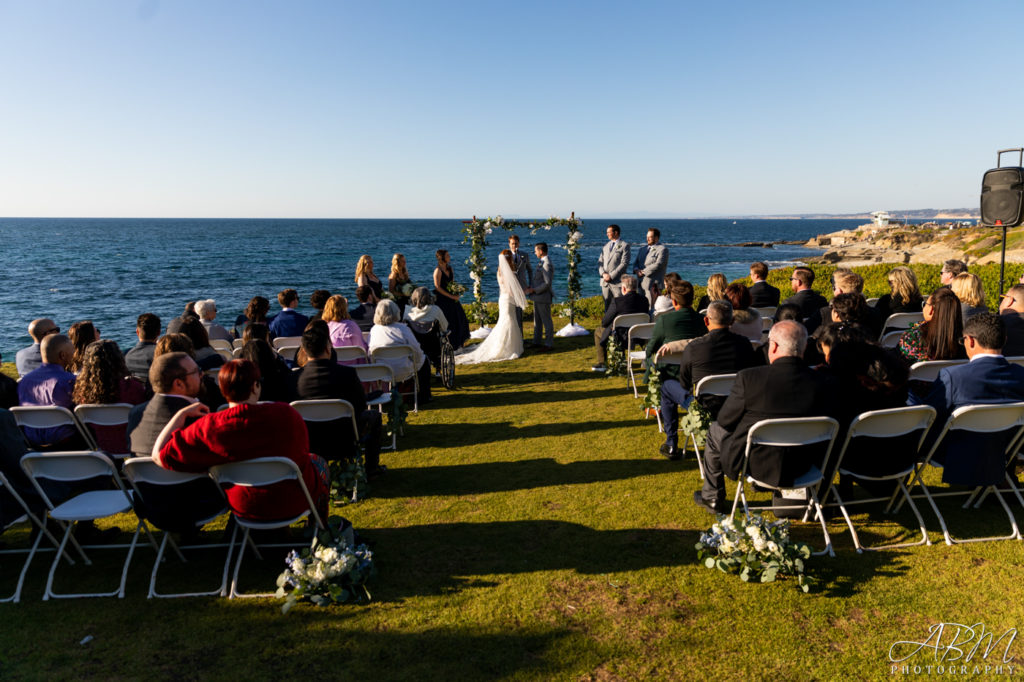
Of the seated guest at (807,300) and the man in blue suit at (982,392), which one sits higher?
the seated guest at (807,300)

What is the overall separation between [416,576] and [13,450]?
110 inches

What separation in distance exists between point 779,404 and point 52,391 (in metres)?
5.44

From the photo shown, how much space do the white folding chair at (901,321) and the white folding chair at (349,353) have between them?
608 cm

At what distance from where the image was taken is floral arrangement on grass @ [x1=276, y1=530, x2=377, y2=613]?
3490 mm

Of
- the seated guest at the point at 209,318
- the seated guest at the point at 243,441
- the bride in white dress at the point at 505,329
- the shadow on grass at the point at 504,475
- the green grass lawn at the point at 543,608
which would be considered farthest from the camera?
the bride in white dress at the point at 505,329

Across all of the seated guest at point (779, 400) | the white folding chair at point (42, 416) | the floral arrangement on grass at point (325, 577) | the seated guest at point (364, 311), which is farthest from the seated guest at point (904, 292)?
the white folding chair at point (42, 416)

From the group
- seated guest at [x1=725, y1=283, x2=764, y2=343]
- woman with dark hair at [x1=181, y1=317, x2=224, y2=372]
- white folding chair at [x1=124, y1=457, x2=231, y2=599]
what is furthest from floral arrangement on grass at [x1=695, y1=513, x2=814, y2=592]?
woman with dark hair at [x1=181, y1=317, x2=224, y2=372]

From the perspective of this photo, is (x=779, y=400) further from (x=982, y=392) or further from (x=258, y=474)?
(x=258, y=474)

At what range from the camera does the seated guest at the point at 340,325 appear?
7.01m

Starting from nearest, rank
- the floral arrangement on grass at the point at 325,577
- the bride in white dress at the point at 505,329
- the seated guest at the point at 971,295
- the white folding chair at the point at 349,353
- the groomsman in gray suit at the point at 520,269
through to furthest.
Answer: the floral arrangement on grass at the point at 325,577 < the seated guest at the point at 971,295 < the white folding chair at the point at 349,353 < the bride in white dress at the point at 505,329 < the groomsman in gray suit at the point at 520,269

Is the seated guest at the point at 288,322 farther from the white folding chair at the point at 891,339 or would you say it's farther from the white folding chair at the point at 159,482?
the white folding chair at the point at 891,339

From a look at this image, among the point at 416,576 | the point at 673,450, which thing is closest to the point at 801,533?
the point at 673,450

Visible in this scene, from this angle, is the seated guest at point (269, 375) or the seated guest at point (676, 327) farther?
the seated guest at point (676, 327)

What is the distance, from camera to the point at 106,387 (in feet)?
14.8
